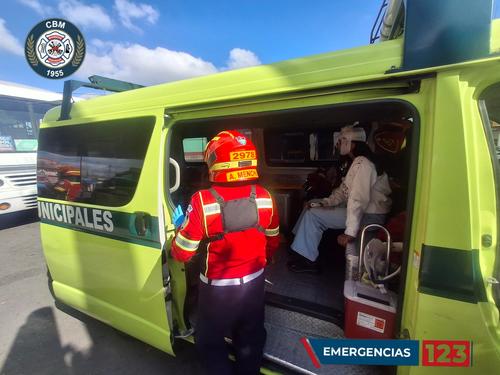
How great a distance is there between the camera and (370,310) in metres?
1.56

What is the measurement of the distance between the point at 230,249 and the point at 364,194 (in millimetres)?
1241

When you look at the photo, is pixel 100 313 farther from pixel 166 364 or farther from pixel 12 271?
pixel 12 271

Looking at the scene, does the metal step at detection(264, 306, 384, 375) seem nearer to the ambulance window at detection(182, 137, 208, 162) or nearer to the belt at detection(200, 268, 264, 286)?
the belt at detection(200, 268, 264, 286)

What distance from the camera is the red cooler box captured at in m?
1.52

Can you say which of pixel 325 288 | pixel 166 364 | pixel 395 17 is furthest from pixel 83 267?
pixel 395 17

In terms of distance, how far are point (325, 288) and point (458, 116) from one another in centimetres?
186

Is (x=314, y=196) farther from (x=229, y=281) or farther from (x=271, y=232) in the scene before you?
(x=229, y=281)

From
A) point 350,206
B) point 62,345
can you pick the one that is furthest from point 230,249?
point 62,345

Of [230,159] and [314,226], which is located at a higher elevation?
[230,159]

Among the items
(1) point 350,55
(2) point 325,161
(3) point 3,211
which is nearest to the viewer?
(1) point 350,55

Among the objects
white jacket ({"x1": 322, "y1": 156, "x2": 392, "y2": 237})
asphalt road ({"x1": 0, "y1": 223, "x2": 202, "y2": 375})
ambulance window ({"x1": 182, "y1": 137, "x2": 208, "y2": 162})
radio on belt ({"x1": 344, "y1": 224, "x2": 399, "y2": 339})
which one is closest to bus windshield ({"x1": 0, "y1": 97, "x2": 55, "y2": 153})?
asphalt road ({"x1": 0, "y1": 223, "x2": 202, "y2": 375})

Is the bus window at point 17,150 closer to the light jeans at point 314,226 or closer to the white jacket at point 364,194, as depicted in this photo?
the light jeans at point 314,226

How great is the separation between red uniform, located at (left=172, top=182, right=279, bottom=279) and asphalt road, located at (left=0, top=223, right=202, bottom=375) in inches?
38.7

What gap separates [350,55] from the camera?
124 centimetres
